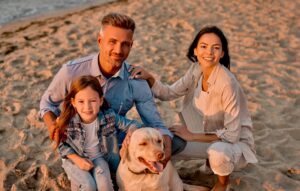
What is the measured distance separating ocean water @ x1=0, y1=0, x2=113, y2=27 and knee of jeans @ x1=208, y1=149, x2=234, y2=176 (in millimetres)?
7636

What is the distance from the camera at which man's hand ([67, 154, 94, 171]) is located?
3312 mm

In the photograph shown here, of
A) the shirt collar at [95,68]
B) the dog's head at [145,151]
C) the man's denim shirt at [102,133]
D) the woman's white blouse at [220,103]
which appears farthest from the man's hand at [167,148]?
the shirt collar at [95,68]

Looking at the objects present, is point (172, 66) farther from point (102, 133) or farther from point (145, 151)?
point (145, 151)

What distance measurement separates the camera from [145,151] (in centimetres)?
301

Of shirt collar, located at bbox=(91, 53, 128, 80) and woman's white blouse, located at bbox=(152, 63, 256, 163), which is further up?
shirt collar, located at bbox=(91, 53, 128, 80)

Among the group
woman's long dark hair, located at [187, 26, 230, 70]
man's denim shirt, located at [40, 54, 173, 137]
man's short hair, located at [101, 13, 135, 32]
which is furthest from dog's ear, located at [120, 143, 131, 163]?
woman's long dark hair, located at [187, 26, 230, 70]

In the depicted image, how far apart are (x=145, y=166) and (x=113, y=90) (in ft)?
2.66

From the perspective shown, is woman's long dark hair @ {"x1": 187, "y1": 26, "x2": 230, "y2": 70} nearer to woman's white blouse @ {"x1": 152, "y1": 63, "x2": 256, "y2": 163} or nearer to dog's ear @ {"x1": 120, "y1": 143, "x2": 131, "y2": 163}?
woman's white blouse @ {"x1": 152, "y1": 63, "x2": 256, "y2": 163}

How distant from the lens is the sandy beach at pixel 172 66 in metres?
4.07

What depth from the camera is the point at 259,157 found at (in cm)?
430

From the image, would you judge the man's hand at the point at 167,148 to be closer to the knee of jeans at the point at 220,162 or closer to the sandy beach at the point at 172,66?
the knee of jeans at the point at 220,162

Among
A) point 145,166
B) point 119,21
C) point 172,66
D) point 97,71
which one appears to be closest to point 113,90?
point 97,71

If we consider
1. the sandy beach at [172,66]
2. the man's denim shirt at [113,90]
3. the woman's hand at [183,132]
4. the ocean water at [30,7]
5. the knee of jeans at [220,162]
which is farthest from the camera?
the ocean water at [30,7]

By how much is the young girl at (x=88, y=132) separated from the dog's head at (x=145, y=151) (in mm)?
310
